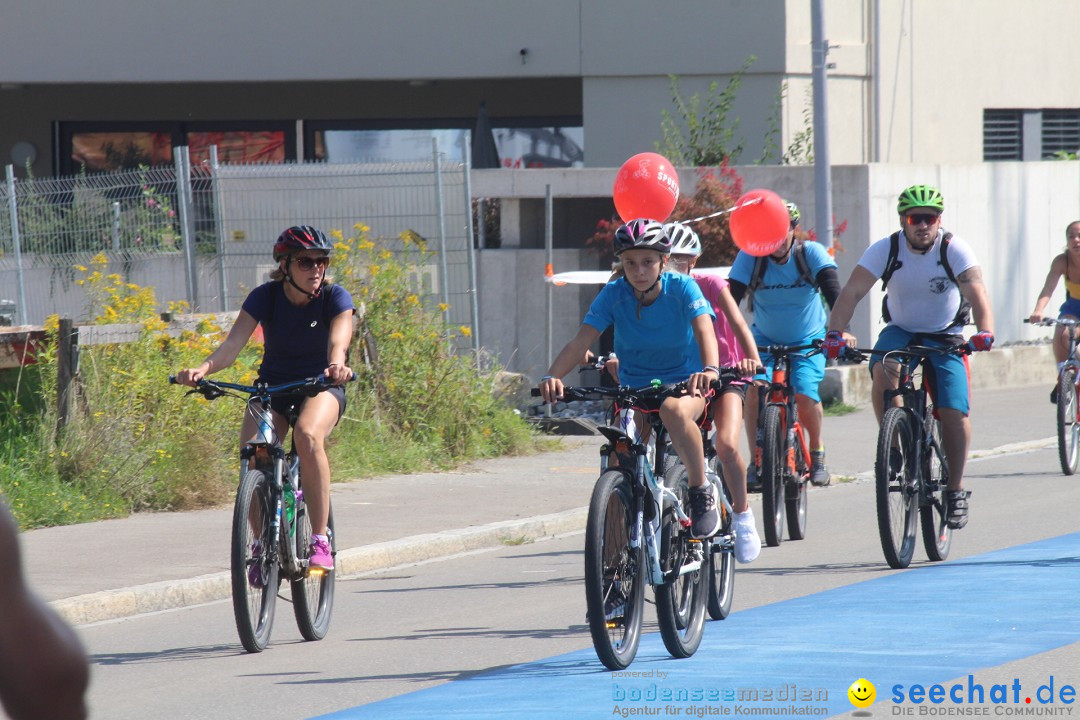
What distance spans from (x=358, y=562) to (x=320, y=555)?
2.20 meters

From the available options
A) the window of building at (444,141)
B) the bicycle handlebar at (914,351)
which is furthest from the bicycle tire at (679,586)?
the window of building at (444,141)

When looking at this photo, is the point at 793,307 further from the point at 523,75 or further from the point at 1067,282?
the point at 523,75

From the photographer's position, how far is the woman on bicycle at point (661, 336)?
21.0 ft

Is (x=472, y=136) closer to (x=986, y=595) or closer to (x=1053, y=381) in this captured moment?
(x=1053, y=381)

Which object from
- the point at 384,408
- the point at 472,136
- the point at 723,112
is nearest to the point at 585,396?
the point at 384,408

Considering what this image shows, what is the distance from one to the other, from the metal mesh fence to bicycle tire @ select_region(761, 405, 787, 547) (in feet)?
16.9

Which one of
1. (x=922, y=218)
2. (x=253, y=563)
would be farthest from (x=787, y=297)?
(x=253, y=563)

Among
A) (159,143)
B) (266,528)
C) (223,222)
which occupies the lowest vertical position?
(266,528)

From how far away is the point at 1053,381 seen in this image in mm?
20844

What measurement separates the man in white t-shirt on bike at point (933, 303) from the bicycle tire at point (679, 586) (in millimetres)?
2209

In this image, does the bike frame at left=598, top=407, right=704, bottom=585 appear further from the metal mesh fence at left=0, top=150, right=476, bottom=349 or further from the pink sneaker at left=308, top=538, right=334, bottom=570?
the metal mesh fence at left=0, top=150, right=476, bottom=349

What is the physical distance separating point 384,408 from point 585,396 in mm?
6687

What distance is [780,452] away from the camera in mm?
9102

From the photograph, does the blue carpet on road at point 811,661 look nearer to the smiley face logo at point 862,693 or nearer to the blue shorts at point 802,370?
the smiley face logo at point 862,693
